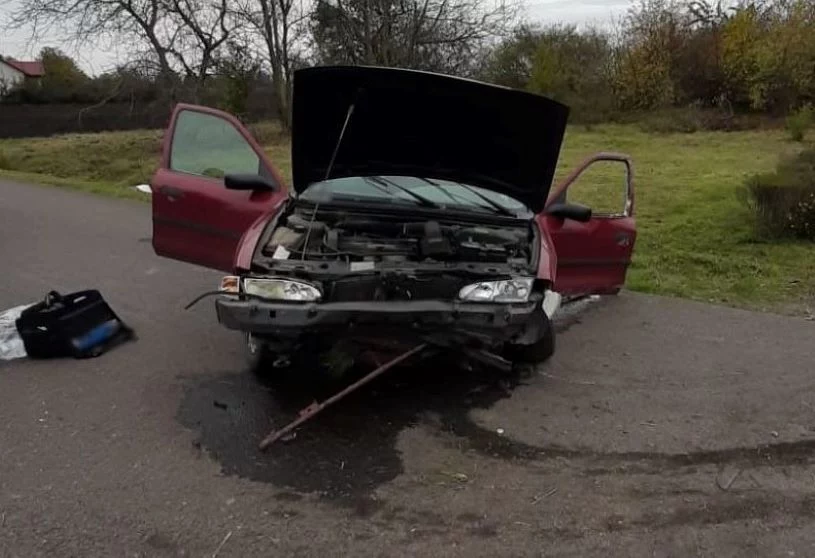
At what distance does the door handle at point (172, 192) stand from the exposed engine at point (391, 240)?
4.14 feet

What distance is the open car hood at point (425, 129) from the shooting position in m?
4.97

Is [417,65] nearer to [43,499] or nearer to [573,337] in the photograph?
[573,337]

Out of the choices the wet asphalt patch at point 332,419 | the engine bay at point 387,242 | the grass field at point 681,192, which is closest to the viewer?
the wet asphalt patch at point 332,419

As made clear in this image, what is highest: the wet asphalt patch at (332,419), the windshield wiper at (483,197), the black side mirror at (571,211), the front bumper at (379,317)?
the windshield wiper at (483,197)

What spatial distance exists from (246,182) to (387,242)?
1.27 meters

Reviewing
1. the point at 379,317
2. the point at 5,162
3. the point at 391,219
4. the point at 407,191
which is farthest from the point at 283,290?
the point at 5,162

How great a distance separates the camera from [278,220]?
517cm

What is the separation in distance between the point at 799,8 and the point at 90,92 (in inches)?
1369

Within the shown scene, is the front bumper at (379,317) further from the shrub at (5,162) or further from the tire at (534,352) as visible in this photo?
the shrub at (5,162)

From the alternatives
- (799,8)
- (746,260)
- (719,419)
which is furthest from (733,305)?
(799,8)

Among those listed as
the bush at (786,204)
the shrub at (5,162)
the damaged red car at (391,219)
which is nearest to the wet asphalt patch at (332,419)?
the damaged red car at (391,219)

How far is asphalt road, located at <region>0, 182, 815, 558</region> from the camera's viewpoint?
3400 millimetres

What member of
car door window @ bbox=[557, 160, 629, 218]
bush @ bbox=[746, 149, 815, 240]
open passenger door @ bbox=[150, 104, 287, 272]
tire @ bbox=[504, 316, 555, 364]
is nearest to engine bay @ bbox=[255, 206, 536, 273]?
open passenger door @ bbox=[150, 104, 287, 272]

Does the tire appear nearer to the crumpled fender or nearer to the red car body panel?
the red car body panel
